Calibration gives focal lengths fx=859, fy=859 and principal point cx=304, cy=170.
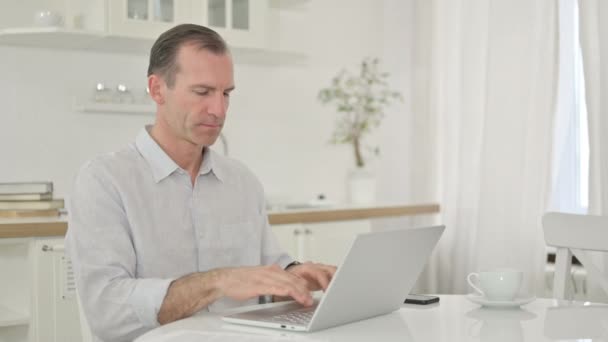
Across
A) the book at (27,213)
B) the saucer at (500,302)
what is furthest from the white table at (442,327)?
the book at (27,213)

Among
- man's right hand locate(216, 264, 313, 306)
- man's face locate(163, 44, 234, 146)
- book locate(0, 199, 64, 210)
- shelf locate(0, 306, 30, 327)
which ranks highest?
man's face locate(163, 44, 234, 146)

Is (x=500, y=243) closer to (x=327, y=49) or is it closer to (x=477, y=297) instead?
(x=327, y=49)

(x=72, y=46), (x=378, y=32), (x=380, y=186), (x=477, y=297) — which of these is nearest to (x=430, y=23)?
(x=378, y=32)

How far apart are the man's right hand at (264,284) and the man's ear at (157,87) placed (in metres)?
0.59

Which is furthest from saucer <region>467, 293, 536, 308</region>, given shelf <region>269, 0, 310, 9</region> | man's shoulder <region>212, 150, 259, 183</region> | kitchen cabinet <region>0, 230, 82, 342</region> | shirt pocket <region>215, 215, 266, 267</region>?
shelf <region>269, 0, 310, 9</region>

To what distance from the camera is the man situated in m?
1.68

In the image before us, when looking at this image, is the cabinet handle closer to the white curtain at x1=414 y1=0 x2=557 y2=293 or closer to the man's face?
the man's face

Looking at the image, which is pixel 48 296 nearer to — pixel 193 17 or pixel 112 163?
pixel 112 163

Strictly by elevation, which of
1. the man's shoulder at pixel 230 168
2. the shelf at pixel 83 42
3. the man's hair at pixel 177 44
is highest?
the shelf at pixel 83 42

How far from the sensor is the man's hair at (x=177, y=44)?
1.98m

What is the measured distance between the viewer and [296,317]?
1521 mm

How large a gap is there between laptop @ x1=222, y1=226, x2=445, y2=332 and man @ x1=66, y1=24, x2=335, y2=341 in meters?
0.13

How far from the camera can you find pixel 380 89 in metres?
4.80

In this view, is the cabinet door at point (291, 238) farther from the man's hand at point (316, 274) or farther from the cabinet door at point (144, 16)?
the man's hand at point (316, 274)
